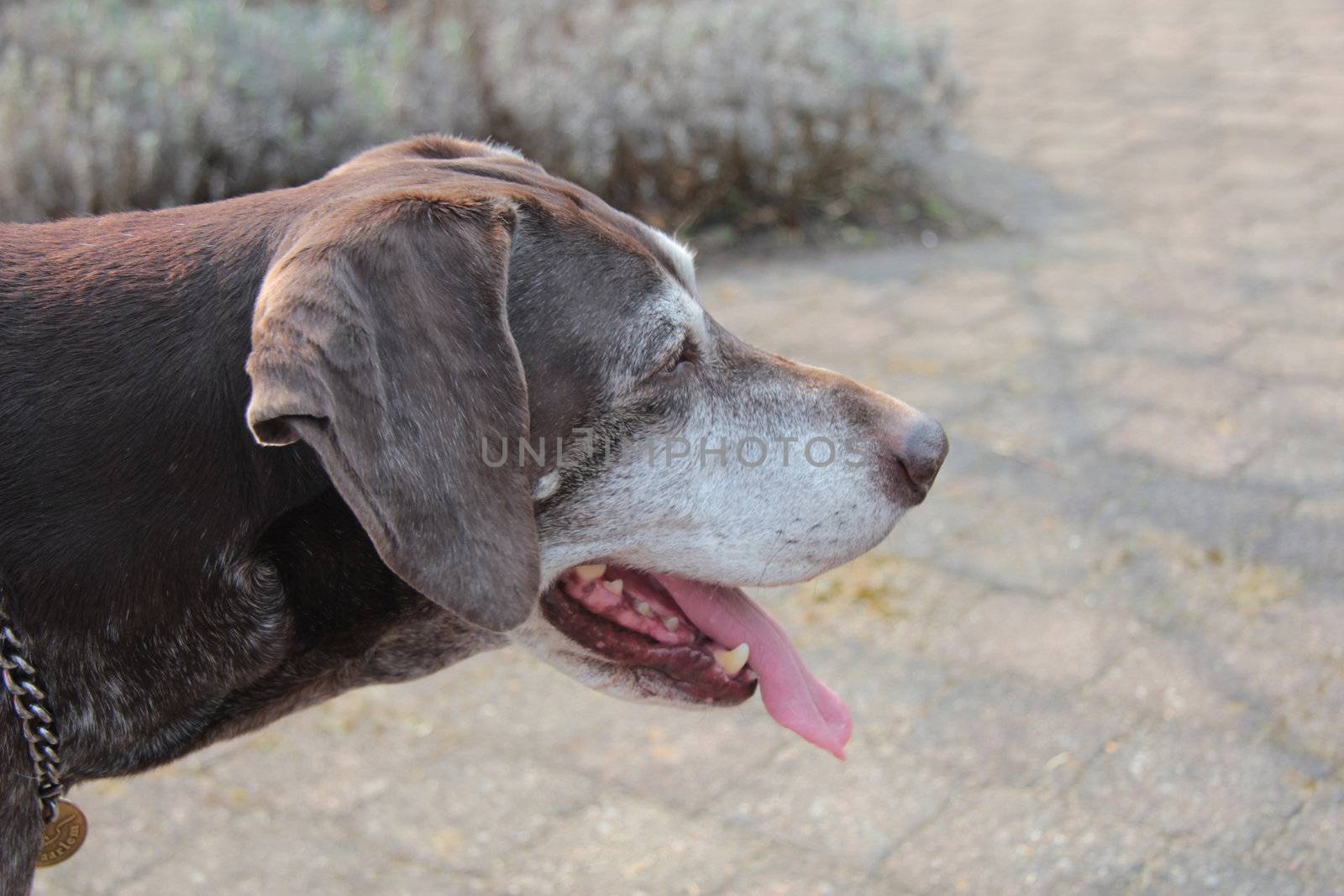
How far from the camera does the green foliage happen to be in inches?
226

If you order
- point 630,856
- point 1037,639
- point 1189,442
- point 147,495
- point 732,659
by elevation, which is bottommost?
point 630,856

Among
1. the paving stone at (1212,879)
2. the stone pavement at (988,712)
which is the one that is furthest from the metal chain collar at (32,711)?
the paving stone at (1212,879)

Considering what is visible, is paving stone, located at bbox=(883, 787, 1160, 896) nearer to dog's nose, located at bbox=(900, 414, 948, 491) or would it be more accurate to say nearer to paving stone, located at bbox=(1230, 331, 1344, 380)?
dog's nose, located at bbox=(900, 414, 948, 491)

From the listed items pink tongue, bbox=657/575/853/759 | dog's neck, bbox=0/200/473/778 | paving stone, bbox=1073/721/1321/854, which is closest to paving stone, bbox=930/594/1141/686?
paving stone, bbox=1073/721/1321/854

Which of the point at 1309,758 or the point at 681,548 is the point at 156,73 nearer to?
the point at 681,548

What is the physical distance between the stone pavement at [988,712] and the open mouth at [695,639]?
1.50 feet

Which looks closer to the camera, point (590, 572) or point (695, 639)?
point (590, 572)

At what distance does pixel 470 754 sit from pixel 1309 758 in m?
2.01

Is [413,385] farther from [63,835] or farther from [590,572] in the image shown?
[63,835]

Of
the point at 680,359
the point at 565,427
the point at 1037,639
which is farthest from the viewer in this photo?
the point at 1037,639

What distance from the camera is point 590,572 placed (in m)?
2.54

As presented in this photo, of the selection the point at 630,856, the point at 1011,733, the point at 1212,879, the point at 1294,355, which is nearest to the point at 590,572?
the point at 630,856

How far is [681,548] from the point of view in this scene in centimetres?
246

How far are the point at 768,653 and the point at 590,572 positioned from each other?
1.42 feet
